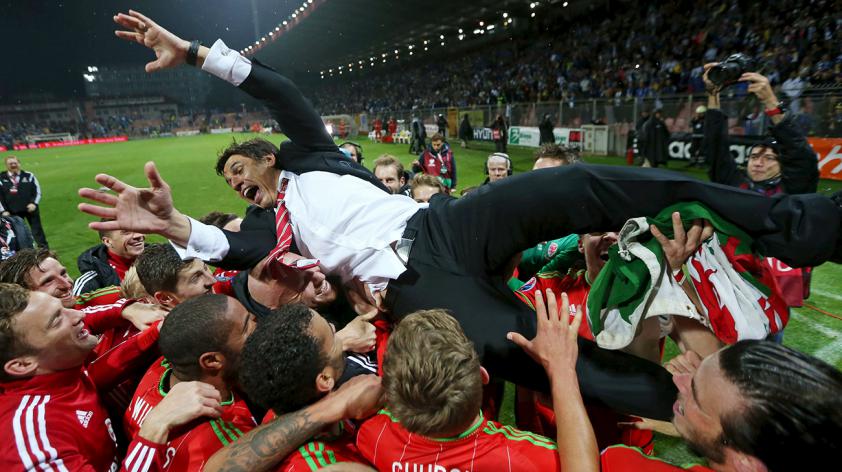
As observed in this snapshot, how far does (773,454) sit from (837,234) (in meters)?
0.97

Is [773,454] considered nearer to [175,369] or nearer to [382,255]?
[382,255]

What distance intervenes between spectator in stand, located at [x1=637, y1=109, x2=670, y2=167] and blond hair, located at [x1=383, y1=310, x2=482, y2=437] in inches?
490

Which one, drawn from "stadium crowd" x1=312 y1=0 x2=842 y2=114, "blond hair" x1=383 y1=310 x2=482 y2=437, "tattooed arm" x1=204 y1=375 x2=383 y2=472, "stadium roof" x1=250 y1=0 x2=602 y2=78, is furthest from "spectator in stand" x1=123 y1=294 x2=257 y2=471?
"stadium roof" x1=250 y1=0 x2=602 y2=78

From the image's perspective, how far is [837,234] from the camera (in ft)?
5.36

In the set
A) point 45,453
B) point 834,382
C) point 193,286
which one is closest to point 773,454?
point 834,382

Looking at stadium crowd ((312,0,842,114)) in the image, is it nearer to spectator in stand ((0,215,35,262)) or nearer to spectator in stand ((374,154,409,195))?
spectator in stand ((374,154,409,195))

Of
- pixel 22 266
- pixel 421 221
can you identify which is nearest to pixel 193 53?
pixel 421 221

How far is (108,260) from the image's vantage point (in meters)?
4.40

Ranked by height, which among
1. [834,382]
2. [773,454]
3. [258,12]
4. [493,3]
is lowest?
[773,454]

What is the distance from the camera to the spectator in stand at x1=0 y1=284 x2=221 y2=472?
178 centimetres

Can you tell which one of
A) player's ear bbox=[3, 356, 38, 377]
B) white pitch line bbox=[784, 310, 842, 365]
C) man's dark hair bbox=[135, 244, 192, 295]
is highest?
man's dark hair bbox=[135, 244, 192, 295]

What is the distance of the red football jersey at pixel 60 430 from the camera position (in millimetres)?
1762

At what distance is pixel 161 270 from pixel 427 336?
7.09 ft

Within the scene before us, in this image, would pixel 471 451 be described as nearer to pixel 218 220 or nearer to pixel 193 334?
pixel 193 334
